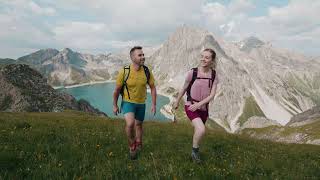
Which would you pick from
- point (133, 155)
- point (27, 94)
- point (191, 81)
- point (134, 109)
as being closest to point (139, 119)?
point (134, 109)

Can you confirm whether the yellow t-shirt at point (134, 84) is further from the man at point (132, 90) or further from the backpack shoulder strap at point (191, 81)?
the backpack shoulder strap at point (191, 81)

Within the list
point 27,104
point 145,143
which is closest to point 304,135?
point 27,104

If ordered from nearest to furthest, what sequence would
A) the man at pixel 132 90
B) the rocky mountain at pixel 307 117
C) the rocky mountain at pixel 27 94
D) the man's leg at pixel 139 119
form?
the man at pixel 132 90 → the man's leg at pixel 139 119 → the rocky mountain at pixel 27 94 → the rocky mountain at pixel 307 117

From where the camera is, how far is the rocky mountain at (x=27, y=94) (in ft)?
266

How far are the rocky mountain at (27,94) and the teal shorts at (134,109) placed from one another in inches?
2741

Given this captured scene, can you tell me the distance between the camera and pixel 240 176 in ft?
32.7

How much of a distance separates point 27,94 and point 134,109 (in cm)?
7552

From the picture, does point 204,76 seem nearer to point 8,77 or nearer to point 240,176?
point 240,176

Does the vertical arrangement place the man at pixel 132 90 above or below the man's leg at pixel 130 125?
above

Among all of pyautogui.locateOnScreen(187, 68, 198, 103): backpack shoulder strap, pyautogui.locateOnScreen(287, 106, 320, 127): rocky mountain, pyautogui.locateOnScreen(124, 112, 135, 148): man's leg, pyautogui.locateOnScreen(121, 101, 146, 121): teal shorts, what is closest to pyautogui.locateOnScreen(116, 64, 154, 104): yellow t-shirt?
pyautogui.locateOnScreen(121, 101, 146, 121): teal shorts

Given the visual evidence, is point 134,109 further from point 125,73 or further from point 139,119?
point 125,73

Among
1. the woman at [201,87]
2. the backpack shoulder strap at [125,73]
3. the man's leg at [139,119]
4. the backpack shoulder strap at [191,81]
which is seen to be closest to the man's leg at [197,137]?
the woman at [201,87]

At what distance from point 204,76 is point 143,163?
3.78 metres

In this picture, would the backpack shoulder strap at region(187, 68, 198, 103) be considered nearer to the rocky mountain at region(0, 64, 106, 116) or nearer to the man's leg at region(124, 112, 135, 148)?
the man's leg at region(124, 112, 135, 148)
